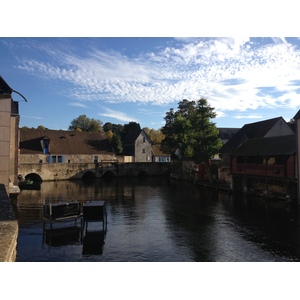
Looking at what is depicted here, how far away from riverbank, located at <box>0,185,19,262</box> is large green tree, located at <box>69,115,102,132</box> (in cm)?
7955

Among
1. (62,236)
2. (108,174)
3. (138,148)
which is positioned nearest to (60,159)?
(108,174)

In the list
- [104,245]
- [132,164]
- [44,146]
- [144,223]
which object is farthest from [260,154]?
[44,146]

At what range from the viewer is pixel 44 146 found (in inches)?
2185

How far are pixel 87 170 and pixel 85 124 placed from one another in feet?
132

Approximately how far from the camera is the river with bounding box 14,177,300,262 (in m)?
13.9

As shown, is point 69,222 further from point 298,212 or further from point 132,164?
point 132,164

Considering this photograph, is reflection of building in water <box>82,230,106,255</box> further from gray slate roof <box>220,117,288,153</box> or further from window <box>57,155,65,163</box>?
window <box>57,155,65,163</box>

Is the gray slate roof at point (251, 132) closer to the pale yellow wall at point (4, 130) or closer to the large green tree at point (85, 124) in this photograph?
the pale yellow wall at point (4, 130)

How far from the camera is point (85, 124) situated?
307 feet

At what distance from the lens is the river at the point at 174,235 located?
13.9 meters

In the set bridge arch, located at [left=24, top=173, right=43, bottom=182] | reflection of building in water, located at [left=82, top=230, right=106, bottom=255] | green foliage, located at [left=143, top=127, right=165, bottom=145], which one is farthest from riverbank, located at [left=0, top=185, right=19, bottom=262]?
green foliage, located at [left=143, top=127, right=165, bottom=145]

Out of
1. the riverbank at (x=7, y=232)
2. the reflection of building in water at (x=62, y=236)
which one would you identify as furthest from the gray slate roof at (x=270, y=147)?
the riverbank at (x=7, y=232)

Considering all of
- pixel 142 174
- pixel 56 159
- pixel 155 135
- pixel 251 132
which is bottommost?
pixel 142 174

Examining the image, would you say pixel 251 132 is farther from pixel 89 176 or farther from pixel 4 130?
pixel 4 130
